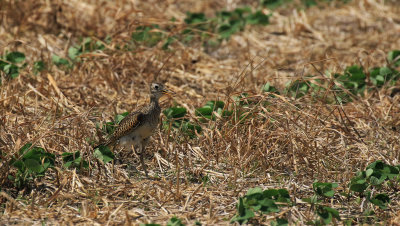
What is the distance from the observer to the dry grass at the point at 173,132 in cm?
553

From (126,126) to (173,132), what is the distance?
627 millimetres

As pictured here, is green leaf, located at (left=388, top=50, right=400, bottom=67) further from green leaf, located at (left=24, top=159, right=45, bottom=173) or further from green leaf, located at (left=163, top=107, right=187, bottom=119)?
green leaf, located at (left=24, top=159, right=45, bottom=173)

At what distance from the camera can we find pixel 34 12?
9.82 metres

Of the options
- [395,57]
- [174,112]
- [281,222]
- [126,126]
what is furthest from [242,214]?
[395,57]

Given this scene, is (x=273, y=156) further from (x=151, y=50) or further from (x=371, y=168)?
(x=151, y=50)

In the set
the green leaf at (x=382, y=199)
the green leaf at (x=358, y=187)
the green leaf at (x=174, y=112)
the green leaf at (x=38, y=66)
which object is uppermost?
the green leaf at (x=38, y=66)

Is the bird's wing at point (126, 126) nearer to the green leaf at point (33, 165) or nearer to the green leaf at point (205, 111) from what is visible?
the green leaf at point (205, 111)

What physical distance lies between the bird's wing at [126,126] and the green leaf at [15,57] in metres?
2.65

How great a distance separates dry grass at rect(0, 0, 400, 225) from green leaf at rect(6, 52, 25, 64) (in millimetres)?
239

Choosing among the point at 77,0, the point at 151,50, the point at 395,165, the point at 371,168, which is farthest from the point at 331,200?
the point at 77,0

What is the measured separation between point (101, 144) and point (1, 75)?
7.95ft

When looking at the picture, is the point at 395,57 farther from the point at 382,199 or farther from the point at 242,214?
the point at 242,214

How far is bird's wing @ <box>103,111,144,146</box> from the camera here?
6.46 meters

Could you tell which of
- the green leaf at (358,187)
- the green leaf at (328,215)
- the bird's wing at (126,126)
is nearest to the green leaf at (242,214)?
the green leaf at (328,215)
